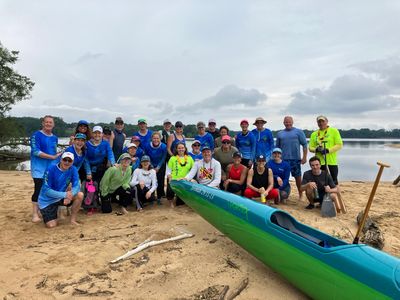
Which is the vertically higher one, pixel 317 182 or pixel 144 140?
pixel 144 140

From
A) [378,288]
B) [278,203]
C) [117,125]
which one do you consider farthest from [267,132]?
[378,288]

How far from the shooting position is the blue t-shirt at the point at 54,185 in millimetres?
4957

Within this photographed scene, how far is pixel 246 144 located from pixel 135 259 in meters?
3.87

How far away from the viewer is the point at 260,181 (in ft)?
20.0

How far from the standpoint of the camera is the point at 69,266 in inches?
145

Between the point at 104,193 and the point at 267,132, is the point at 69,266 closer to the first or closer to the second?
the point at 104,193

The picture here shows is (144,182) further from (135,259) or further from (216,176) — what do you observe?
(135,259)

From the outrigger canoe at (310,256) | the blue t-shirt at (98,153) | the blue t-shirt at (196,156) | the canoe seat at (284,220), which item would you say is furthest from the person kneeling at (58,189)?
the canoe seat at (284,220)

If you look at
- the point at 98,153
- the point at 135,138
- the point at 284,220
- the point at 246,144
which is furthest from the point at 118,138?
the point at 284,220

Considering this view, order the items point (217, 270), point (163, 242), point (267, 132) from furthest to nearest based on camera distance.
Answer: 1. point (267, 132)
2. point (163, 242)
3. point (217, 270)

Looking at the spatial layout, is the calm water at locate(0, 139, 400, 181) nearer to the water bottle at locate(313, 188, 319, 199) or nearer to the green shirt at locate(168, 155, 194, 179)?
the green shirt at locate(168, 155, 194, 179)

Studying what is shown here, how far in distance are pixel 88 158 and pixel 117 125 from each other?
1108 millimetres

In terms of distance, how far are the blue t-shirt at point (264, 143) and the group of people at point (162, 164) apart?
0.07 ft

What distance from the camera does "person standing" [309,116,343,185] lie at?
6.06 meters
